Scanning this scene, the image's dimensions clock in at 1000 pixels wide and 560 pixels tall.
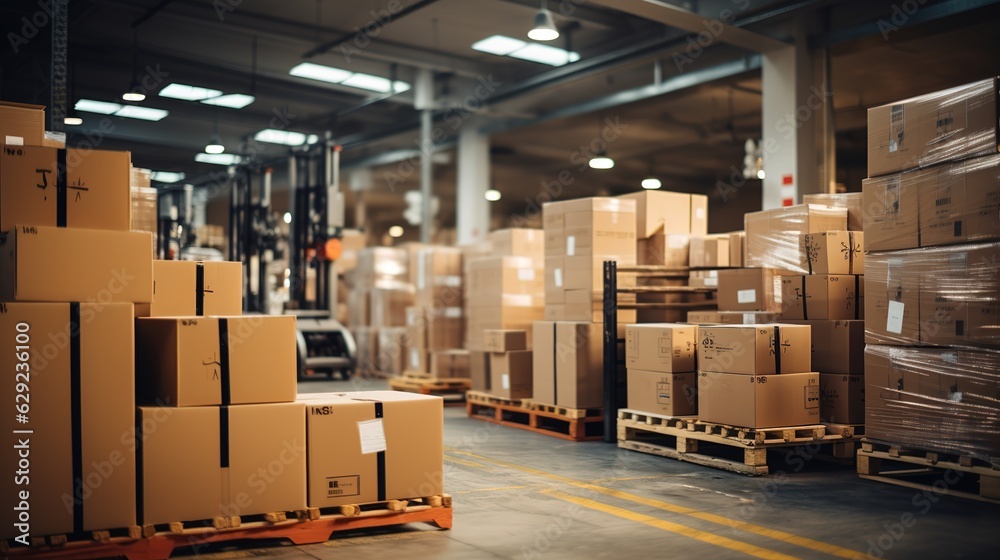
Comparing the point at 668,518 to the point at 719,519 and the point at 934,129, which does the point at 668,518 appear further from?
the point at 934,129

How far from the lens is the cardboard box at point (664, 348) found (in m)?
7.07

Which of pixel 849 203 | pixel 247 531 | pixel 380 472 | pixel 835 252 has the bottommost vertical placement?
pixel 247 531

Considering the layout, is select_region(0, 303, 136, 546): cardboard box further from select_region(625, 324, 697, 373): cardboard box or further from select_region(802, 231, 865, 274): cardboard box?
select_region(802, 231, 865, 274): cardboard box

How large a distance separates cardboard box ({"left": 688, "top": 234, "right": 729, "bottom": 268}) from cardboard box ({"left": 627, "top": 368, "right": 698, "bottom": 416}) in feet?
5.39

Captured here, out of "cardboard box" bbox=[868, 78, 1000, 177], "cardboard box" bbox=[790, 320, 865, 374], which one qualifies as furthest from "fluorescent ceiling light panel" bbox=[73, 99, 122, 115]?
"cardboard box" bbox=[868, 78, 1000, 177]

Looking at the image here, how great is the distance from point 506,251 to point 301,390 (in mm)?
3685

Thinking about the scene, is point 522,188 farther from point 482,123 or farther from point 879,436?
point 879,436

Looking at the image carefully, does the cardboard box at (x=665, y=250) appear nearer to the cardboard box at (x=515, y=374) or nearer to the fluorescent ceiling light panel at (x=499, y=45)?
the cardboard box at (x=515, y=374)

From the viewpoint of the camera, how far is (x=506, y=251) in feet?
34.7

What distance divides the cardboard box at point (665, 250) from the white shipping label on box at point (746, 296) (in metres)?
1.05

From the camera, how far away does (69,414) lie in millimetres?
3947

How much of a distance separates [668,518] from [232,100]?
1258 cm

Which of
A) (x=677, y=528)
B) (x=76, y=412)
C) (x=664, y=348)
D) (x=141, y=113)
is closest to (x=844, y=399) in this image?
(x=664, y=348)

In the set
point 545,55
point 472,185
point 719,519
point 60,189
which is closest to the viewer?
point 60,189
